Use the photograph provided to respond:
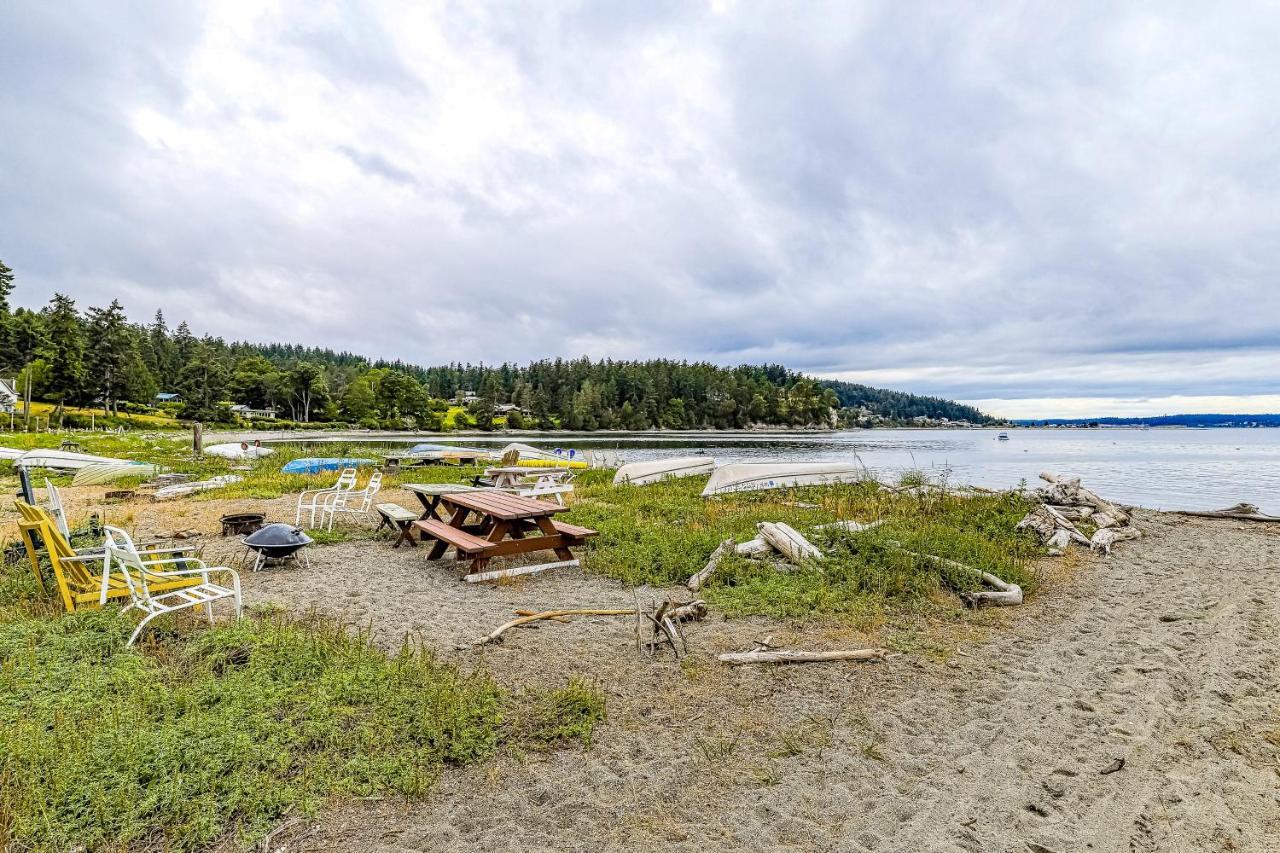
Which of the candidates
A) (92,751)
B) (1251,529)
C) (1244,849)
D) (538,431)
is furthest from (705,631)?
(538,431)

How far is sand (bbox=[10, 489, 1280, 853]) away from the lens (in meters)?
3.06

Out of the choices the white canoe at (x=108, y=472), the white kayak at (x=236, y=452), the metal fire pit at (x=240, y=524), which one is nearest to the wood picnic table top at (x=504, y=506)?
the metal fire pit at (x=240, y=524)

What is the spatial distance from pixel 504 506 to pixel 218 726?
16.4 ft

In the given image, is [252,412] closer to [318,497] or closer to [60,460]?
[60,460]

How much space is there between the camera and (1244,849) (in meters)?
3.01

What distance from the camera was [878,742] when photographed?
3938mm

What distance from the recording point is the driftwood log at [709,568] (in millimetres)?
7551

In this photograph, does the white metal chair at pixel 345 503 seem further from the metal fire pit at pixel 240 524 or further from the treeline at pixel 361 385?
the treeline at pixel 361 385

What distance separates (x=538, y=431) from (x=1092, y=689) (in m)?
106

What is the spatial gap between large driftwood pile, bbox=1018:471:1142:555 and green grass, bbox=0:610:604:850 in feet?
33.1


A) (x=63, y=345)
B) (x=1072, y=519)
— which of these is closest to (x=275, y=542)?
(x=1072, y=519)

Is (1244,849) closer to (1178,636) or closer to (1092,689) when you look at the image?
(1092,689)

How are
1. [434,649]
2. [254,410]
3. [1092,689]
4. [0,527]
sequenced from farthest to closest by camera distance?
[254,410], [0,527], [434,649], [1092,689]

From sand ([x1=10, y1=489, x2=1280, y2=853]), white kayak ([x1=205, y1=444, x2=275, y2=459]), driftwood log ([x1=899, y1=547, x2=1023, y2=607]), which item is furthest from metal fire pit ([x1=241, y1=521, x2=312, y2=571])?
white kayak ([x1=205, y1=444, x2=275, y2=459])
